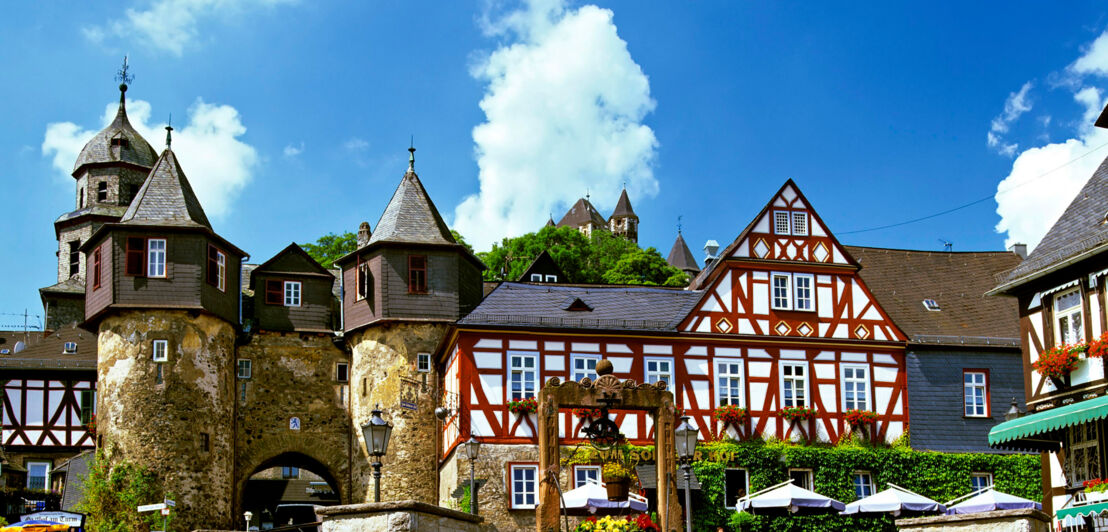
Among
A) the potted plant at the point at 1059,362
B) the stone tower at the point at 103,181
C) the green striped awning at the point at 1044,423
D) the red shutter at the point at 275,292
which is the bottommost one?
the green striped awning at the point at 1044,423

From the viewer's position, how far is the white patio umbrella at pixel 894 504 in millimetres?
30828

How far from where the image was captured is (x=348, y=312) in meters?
41.3

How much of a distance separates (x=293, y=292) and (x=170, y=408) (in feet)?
20.8

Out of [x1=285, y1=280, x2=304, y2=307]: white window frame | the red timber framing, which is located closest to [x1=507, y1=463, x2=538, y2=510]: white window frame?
[x1=285, y1=280, x2=304, y2=307]: white window frame

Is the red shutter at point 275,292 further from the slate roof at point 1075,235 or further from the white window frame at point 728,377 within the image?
the slate roof at point 1075,235

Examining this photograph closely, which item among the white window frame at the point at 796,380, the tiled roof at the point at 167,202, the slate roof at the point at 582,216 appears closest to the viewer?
the white window frame at the point at 796,380

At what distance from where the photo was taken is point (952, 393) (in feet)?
121

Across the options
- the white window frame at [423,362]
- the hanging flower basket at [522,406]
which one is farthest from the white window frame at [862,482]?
the white window frame at [423,362]

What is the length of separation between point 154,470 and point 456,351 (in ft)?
30.1

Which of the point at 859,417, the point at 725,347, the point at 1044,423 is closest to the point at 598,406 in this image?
the point at 1044,423

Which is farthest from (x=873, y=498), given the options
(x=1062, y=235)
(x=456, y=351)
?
(x=456, y=351)

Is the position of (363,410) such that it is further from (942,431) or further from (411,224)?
(942,431)

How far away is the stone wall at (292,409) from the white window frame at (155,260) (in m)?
4.11

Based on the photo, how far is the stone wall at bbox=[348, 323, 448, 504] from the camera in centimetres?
3838
